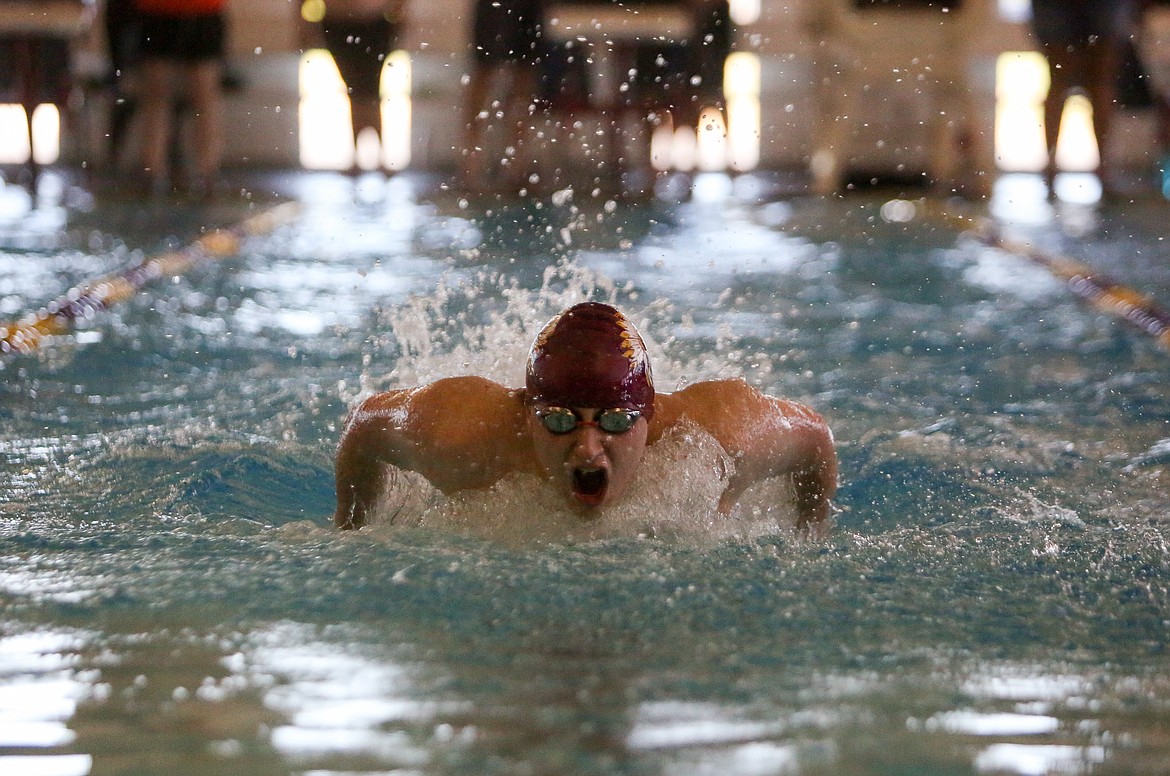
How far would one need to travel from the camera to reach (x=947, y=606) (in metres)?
2.15

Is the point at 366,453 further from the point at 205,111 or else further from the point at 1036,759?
the point at 205,111

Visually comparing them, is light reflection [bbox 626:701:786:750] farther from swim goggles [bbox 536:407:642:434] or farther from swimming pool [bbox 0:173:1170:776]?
swim goggles [bbox 536:407:642:434]

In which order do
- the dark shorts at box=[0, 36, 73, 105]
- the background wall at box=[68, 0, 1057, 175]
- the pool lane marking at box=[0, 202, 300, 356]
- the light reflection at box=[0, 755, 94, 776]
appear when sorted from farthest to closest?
the background wall at box=[68, 0, 1057, 175], the dark shorts at box=[0, 36, 73, 105], the pool lane marking at box=[0, 202, 300, 356], the light reflection at box=[0, 755, 94, 776]

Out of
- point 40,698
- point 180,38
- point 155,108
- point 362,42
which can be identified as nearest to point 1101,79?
point 362,42

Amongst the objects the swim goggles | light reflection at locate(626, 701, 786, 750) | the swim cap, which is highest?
the swim cap

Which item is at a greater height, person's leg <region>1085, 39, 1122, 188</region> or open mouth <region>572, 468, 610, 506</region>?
person's leg <region>1085, 39, 1122, 188</region>

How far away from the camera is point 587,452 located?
219 centimetres

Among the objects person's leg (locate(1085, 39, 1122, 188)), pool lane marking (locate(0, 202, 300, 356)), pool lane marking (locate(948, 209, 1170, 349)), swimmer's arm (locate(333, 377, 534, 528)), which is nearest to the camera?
swimmer's arm (locate(333, 377, 534, 528))

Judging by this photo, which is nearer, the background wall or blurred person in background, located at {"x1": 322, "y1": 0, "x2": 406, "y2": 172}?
blurred person in background, located at {"x1": 322, "y1": 0, "x2": 406, "y2": 172}

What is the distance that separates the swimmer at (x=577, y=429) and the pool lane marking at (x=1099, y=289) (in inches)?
98.4

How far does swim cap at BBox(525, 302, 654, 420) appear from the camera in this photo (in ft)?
7.26

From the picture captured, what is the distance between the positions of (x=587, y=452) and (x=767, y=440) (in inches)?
17.8

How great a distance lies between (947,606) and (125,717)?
3.76 ft

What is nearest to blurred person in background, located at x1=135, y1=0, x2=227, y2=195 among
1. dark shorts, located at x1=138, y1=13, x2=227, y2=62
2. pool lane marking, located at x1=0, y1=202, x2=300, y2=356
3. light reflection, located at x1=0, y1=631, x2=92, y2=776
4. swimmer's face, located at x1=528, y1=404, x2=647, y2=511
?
dark shorts, located at x1=138, y1=13, x2=227, y2=62
